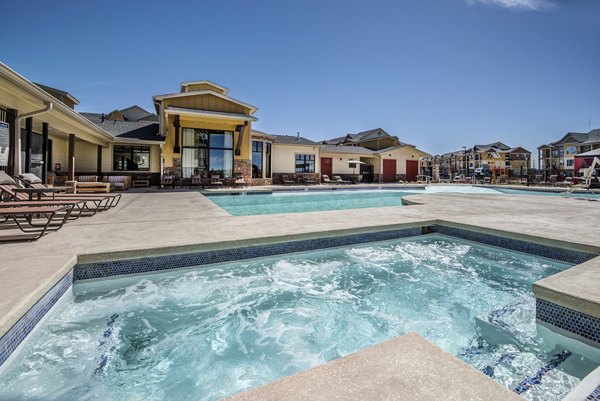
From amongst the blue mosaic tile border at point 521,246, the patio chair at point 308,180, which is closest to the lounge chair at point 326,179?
the patio chair at point 308,180

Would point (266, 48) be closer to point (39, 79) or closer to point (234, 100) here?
point (234, 100)

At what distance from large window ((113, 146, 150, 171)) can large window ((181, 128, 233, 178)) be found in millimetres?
2196

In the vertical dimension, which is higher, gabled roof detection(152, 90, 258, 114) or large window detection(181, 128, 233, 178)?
gabled roof detection(152, 90, 258, 114)

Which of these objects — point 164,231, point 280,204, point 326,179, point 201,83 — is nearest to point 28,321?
point 164,231

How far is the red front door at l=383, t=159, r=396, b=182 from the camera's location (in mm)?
25156

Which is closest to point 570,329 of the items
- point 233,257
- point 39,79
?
point 233,257

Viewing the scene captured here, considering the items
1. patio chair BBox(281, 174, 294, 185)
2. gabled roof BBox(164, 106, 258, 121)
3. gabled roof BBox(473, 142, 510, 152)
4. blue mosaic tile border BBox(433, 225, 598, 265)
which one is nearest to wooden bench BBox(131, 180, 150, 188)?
gabled roof BBox(164, 106, 258, 121)

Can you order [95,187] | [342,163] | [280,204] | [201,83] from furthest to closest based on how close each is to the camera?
[342,163] < [201,83] < [95,187] < [280,204]

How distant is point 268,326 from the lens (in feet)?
9.38

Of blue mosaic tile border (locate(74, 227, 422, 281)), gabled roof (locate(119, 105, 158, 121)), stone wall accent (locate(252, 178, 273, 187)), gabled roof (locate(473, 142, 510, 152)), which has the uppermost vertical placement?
gabled roof (locate(473, 142, 510, 152))

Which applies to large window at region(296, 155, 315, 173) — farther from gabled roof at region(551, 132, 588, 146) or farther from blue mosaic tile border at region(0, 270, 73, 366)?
gabled roof at region(551, 132, 588, 146)

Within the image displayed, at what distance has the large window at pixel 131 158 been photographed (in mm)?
14800

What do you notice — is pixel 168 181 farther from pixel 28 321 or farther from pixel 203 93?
pixel 28 321

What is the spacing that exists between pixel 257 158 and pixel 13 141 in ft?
41.1
